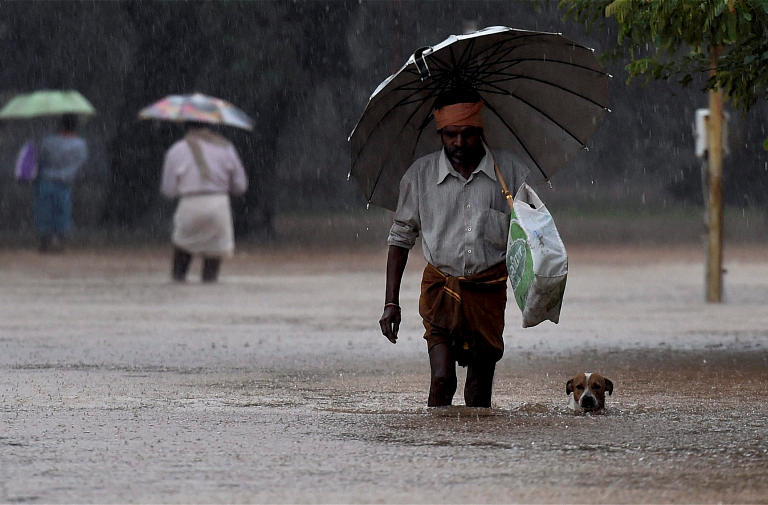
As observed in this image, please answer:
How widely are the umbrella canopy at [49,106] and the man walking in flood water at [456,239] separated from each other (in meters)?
20.4

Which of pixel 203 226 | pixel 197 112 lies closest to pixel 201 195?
pixel 203 226

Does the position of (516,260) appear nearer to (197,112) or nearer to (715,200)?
(715,200)

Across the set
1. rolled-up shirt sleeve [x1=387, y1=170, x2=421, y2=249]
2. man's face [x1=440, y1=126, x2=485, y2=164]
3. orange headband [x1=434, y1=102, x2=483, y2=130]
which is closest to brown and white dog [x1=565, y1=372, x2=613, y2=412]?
rolled-up shirt sleeve [x1=387, y1=170, x2=421, y2=249]

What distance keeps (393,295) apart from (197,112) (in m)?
13.4

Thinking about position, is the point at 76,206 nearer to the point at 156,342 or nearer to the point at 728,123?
the point at 728,123

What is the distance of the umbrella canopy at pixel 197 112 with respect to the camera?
2152 centimetres

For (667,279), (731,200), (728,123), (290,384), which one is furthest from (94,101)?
(290,384)

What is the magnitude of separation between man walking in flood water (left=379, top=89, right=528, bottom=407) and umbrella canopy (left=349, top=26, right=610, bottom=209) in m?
0.37

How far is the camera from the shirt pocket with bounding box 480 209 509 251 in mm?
8539

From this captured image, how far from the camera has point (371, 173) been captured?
30.3 feet

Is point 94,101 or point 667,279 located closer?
point 667,279

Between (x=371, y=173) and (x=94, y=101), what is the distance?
101 feet

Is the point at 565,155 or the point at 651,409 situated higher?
the point at 565,155

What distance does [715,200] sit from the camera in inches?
705
